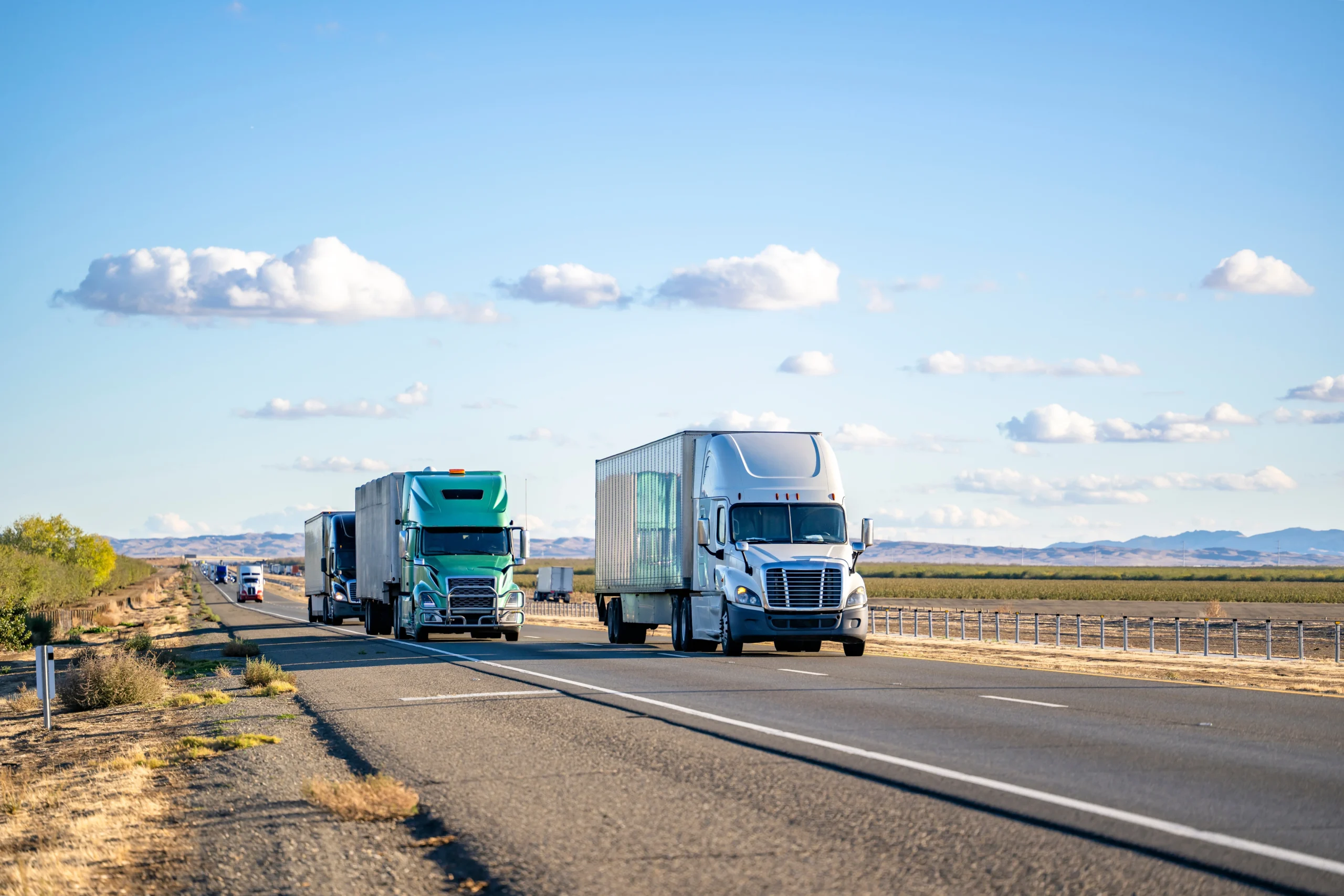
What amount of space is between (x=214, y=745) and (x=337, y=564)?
33.8 meters

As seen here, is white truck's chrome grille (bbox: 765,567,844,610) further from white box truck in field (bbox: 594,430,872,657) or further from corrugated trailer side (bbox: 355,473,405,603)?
corrugated trailer side (bbox: 355,473,405,603)

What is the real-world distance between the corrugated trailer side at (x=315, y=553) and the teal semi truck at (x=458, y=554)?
14.7 meters

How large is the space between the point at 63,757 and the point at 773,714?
764 cm

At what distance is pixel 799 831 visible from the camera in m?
8.18

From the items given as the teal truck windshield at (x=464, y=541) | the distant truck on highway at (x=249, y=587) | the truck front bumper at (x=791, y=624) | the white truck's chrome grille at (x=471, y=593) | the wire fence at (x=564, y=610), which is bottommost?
the wire fence at (x=564, y=610)

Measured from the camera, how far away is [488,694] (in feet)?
58.1

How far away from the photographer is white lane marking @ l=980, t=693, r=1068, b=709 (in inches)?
611

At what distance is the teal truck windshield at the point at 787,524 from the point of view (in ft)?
84.3

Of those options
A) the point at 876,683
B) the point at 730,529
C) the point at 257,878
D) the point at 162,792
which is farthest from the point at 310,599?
the point at 257,878

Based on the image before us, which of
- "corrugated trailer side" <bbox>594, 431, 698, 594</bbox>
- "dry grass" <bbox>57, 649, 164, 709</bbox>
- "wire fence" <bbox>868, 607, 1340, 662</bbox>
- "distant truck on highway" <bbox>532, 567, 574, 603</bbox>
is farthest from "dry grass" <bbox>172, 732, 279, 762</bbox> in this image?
"distant truck on highway" <bbox>532, 567, 574, 603</bbox>

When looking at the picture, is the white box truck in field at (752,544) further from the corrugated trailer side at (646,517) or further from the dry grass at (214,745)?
the dry grass at (214,745)

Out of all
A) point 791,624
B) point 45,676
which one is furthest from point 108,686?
point 791,624

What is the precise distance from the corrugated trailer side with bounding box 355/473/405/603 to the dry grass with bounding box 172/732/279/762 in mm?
20161

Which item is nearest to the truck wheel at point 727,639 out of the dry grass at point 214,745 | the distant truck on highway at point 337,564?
the dry grass at point 214,745
